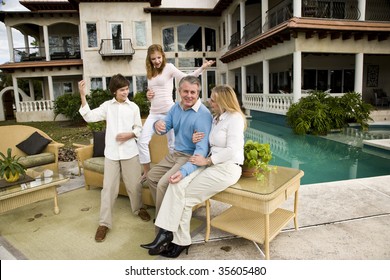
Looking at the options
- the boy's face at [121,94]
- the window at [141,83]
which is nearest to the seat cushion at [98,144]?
the boy's face at [121,94]

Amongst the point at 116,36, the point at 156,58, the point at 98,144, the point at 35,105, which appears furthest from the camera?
the point at 35,105

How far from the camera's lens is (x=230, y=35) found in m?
17.7

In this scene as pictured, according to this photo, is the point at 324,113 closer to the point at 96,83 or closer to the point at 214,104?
the point at 214,104

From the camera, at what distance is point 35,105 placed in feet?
57.6

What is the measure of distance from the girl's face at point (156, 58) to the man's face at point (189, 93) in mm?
781

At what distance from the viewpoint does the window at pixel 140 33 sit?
56.7 feet

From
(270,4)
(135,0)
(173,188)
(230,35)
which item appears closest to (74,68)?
(135,0)

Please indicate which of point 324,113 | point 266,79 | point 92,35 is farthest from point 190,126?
point 92,35

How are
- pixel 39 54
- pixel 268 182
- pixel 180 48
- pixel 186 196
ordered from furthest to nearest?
pixel 180 48 < pixel 39 54 < pixel 268 182 < pixel 186 196

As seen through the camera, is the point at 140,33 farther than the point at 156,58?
Yes

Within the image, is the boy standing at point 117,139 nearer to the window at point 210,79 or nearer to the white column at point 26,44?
the window at point 210,79

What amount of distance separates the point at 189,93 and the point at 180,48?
18.1m

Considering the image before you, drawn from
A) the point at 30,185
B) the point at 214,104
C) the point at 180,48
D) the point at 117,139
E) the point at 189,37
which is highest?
the point at 189,37
